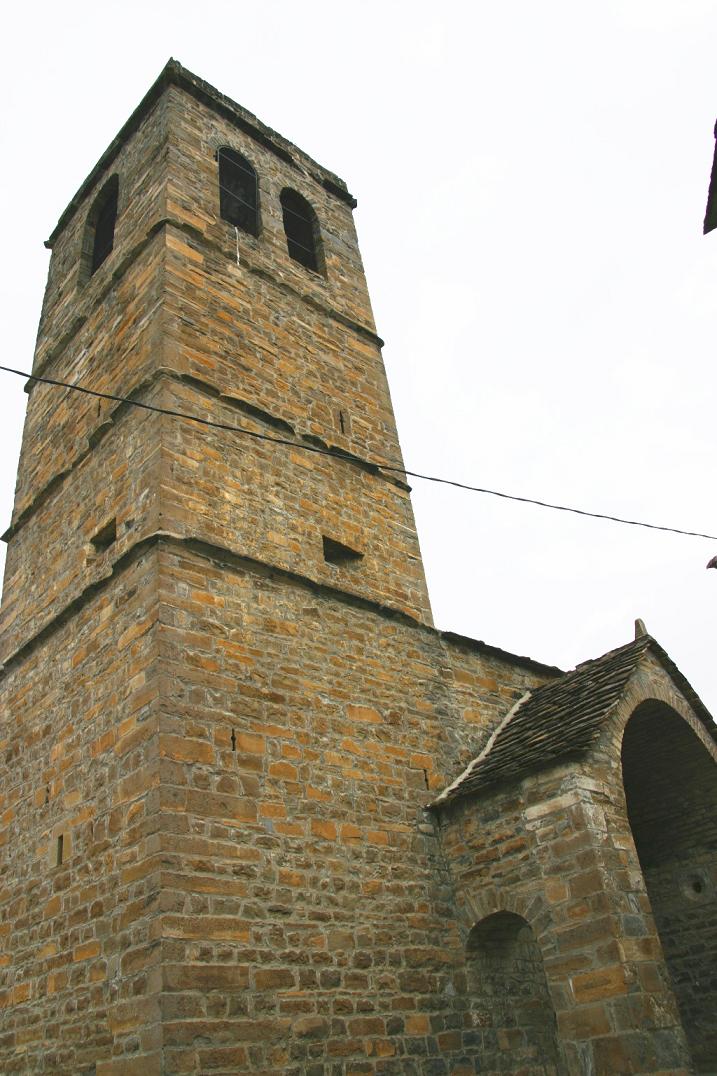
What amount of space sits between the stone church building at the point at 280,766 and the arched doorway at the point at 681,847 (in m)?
0.03

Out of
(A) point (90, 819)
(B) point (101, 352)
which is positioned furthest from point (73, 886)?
(B) point (101, 352)

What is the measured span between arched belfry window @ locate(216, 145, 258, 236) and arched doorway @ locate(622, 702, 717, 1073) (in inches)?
307

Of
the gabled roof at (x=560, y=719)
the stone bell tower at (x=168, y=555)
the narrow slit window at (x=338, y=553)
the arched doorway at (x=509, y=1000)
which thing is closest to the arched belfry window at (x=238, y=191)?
the stone bell tower at (x=168, y=555)

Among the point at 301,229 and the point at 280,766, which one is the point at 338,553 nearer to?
the point at 280,766

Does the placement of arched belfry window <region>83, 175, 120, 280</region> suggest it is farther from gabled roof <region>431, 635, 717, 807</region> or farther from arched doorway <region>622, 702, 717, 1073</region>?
arched doorway <region>622, 702, 717, 1073</region>

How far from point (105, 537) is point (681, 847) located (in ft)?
20.5

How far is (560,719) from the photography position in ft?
24.6

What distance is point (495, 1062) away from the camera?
641 cm

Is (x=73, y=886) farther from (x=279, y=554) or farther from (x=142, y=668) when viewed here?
(x=279, y=554)

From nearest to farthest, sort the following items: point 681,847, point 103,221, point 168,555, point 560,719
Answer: point 168,555 < point 560,719 < point 681,847 < point 103,221

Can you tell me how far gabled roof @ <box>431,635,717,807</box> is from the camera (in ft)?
22.0

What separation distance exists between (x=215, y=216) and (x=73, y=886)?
7.61 m

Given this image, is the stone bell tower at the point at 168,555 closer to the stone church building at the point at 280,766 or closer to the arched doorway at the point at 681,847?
the stone church building at the point at 280,766

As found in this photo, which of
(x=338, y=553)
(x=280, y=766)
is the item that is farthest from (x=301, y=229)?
(x=280, y=766)
